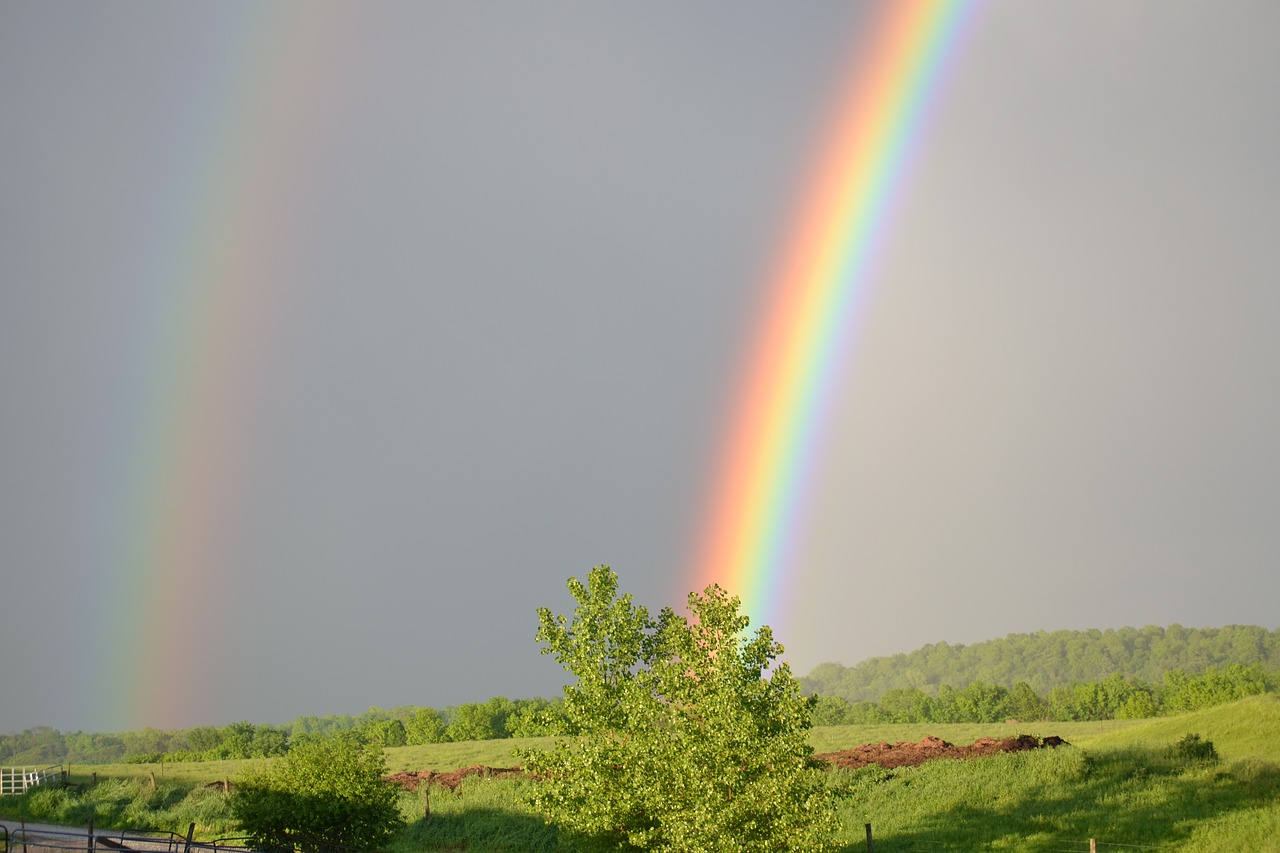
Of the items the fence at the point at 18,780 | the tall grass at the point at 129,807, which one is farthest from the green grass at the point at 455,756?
the fence at the point at 18,780

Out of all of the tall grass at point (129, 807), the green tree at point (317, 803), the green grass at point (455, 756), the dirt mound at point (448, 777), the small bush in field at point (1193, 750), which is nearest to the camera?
the green tree at point (317, 803)

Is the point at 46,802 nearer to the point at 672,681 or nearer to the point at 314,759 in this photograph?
the point at 314,759

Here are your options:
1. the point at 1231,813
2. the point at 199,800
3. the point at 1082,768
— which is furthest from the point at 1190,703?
the point at 199,800

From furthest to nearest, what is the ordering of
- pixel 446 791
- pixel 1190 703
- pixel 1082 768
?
pixel 1190 703 → pixel 446 791 → pixel 1082 768

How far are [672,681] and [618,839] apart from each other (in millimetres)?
4887

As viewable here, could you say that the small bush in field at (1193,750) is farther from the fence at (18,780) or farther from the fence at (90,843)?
the fence at (18,780)

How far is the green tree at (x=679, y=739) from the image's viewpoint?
84.4 feet

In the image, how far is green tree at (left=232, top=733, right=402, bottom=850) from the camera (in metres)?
39.2

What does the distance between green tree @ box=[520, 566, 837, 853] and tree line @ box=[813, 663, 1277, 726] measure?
4714 inches

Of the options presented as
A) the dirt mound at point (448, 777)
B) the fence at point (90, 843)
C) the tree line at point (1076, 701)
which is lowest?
the tree line at point (1076, 701)

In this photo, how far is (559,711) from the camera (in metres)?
31.8

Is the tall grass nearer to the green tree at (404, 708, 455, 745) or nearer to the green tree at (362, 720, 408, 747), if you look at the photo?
the green tree at (404, 708, 455, 745)

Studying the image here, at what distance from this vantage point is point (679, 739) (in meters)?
27.0

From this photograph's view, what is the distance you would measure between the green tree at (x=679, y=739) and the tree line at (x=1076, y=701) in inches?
4714
